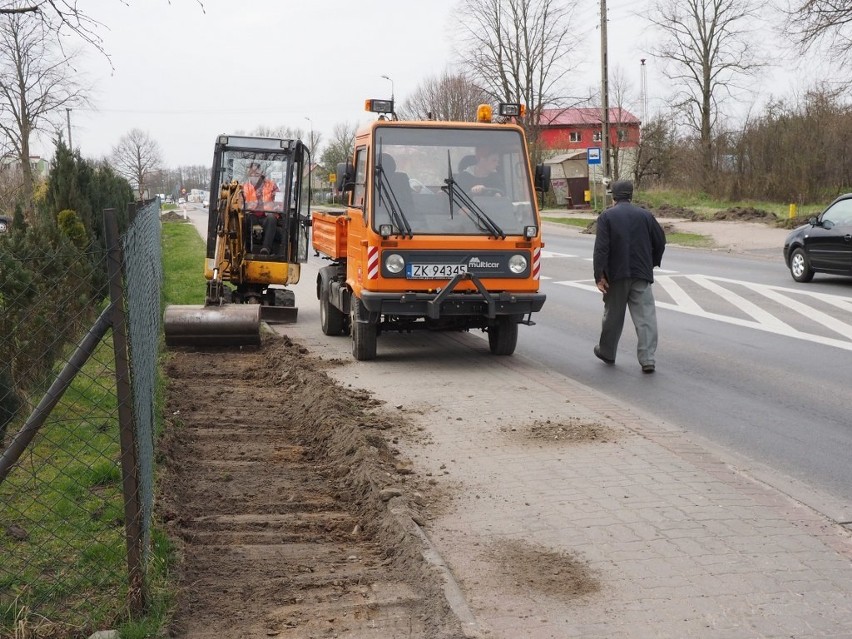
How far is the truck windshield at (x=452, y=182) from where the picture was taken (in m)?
10.8

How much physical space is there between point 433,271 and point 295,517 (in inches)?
198

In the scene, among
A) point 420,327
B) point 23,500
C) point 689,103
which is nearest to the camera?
point 23,500

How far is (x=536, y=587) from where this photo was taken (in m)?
4.68

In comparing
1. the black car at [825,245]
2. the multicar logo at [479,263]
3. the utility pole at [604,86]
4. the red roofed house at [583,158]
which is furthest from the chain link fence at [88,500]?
the red roofed house at [583,158]

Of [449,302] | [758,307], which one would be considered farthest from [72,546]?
[758,307]

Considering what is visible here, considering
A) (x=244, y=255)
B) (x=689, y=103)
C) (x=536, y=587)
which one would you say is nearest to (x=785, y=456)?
(x=536, y=587)

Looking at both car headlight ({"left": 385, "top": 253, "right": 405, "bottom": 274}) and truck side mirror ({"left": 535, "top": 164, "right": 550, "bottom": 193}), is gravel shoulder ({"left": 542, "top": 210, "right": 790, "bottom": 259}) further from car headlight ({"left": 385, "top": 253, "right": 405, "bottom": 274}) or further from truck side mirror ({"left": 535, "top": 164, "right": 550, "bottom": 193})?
car headlight ({"left": 385, "top": 253, "right": 405, "bottom": 274})

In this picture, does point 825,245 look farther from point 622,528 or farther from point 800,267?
point 622,528

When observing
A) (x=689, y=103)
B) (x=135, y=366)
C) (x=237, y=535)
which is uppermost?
(x=689, y=103)

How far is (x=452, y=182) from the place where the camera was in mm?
10922

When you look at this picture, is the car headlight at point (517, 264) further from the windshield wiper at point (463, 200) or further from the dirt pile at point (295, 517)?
the dirt pile at point (295, 517)

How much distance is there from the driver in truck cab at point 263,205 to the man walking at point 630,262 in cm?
A: 664

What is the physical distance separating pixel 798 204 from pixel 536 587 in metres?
36.6

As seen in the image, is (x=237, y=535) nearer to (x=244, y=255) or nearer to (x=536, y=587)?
(x=536, y=587)
